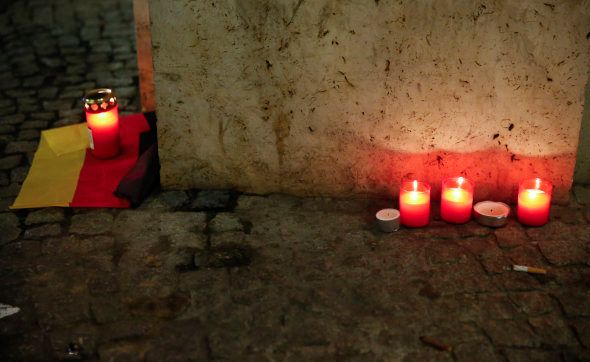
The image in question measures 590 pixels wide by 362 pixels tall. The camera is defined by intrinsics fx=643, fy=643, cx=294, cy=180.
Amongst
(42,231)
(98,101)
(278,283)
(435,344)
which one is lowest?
(435,344)

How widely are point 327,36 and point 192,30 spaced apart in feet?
2.91

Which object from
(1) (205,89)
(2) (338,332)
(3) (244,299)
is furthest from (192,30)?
(2) (338,332)

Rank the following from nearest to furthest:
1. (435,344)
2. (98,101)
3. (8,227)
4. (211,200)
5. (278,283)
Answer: (435,344) → (278,283) → (8,227) → (211,200) → (98,101)

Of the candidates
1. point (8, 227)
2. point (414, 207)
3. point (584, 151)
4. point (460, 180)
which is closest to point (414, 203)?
point (414, 207)

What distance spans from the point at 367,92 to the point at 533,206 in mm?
1325

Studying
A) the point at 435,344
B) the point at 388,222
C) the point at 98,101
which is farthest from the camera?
the point at 98,101

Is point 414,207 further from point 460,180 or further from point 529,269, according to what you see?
point 529,269

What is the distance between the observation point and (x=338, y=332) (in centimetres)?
339

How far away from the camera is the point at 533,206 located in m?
4.23

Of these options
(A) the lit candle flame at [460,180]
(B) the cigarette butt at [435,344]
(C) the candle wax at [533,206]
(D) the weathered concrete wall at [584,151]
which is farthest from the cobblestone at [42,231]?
(D) the weathered concrete wall at [584,151]

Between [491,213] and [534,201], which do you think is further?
[491,213]

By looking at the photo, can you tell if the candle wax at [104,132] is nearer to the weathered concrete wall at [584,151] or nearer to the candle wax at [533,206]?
the candle wax at [533,206]

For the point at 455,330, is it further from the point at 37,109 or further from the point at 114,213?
the point at 37,109

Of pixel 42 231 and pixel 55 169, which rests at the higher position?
pixel 55 169
